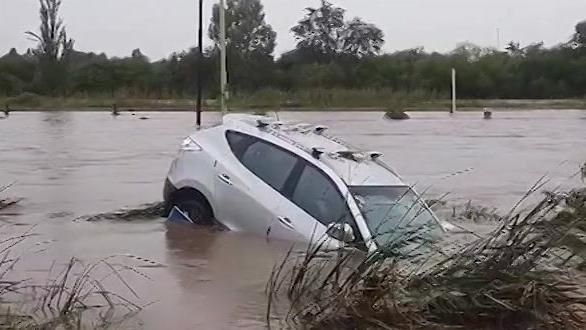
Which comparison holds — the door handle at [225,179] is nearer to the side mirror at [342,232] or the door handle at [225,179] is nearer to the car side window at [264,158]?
the car side window at [264,158]

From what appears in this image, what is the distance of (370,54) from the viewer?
7931 centimetres

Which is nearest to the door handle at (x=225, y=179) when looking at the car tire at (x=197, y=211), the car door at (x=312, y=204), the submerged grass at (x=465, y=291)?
the car tire at (x=197, y=211)

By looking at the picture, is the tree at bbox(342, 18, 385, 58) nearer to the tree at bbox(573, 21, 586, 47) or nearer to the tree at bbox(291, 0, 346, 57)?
the tree at bbox(291, 0, 346, 57)

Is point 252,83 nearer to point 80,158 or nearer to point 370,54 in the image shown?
point 370,54

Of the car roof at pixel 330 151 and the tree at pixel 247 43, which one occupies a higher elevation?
the tree at pixel 247 43

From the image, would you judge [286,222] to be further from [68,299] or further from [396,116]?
[396,116]

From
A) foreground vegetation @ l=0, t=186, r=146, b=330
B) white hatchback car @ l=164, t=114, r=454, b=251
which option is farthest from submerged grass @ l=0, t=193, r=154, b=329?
white hatchback car @ l=164, t=114, r=454, b=251

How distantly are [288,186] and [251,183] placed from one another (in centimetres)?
51

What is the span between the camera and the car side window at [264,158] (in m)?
11.2

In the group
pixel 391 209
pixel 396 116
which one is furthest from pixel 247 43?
pixel 391 209

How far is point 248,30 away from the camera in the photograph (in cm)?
7881

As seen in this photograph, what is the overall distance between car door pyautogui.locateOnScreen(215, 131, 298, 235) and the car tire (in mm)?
186

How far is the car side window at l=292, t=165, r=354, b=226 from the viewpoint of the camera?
10234mm

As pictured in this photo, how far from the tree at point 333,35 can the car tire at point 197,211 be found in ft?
224
